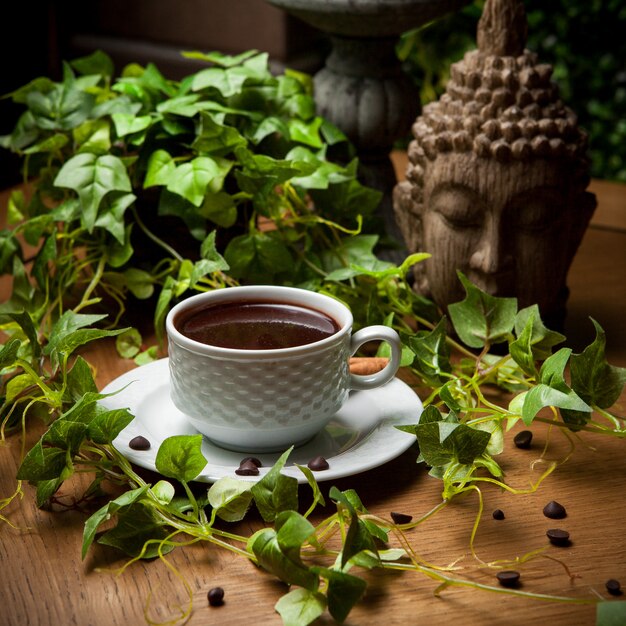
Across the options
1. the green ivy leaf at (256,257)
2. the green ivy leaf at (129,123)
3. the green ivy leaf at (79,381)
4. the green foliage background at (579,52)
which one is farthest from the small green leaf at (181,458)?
the green foliage background at (579,52)

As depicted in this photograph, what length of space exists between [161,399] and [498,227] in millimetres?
349

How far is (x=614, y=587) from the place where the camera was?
1.90ft

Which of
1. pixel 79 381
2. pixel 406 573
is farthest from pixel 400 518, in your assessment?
pixel 79 381

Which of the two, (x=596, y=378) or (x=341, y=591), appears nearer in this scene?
(x=341, y=591)

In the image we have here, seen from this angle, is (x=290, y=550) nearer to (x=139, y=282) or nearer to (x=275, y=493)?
(x=275, y=493)

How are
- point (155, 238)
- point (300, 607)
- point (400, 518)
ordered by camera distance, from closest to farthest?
point (300, 607) < point (400, 518) < point (155, 238)

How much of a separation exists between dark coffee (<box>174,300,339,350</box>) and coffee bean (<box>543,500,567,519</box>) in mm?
210

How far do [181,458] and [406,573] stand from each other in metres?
0.17

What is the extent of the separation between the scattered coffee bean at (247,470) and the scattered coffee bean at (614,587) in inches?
9.8

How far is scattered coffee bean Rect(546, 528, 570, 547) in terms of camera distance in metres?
0.63

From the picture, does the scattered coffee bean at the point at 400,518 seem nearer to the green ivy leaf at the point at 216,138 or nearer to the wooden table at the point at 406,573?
the wooden table at the point at 406,573

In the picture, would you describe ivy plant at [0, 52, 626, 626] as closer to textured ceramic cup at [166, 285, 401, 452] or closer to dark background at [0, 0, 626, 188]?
textured ceramic cup at [166, 285, 401, 452]

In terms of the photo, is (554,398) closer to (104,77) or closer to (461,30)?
(104,77)

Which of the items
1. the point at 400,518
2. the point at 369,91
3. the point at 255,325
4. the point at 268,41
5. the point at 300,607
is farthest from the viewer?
the point at 268,41
